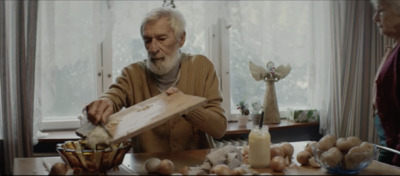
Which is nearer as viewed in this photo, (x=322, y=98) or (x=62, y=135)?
(x=62, y=135)

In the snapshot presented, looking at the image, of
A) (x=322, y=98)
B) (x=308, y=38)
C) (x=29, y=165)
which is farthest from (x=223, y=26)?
(x=29, y=165)

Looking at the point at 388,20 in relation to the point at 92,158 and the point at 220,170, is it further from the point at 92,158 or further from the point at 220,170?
the point at 92,158

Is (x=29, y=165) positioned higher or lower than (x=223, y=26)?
lower

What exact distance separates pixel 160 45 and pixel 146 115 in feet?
1.67

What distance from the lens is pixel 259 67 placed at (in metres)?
3.41

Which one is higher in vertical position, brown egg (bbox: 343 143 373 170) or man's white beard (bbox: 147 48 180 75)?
man's white beard (bbox: 147 48 180 75)

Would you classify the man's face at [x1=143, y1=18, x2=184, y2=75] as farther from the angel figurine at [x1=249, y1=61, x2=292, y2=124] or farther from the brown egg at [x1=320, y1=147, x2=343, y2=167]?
the angel figurine at [x1=249, y1=61, x2=292, y2=124]

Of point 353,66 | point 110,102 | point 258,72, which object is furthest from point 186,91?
point 353,66

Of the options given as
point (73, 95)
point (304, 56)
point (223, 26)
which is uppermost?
point (223, 26)

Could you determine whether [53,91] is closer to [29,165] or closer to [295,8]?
[29,165]

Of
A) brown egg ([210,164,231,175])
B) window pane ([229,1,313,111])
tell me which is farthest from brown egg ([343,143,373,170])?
window pane ([229,1,313,111])

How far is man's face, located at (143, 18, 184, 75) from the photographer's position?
1.95 metres

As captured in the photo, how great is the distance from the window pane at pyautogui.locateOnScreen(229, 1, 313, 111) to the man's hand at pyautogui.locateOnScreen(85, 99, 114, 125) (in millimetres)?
1955

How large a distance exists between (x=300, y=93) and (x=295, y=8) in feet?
2.33
